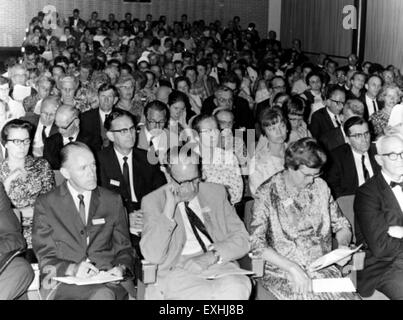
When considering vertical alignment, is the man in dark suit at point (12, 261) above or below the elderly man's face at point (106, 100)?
below

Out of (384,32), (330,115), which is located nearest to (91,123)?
(330,115)

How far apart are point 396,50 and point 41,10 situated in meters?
11.9

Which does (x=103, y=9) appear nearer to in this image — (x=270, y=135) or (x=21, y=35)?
(x=21, y=35)

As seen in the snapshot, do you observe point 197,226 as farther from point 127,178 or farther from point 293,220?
point 127,178

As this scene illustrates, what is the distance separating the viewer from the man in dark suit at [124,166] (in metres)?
4.43

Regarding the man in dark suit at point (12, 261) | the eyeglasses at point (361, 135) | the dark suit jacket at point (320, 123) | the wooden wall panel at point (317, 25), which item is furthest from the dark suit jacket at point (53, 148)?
the wooden wall panel at point (317, 25)

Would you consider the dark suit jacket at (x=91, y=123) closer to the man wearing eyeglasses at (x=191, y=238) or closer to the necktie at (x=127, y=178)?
the necktie at (x=127, y=178)

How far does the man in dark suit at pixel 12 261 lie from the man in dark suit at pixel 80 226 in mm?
106

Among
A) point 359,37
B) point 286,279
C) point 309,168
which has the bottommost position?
point 286,279

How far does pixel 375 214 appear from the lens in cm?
341

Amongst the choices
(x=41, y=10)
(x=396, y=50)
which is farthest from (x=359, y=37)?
(x=41, y=10)

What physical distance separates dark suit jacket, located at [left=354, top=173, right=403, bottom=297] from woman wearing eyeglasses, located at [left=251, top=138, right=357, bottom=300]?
0.17 m

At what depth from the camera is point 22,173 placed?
3.93 metres

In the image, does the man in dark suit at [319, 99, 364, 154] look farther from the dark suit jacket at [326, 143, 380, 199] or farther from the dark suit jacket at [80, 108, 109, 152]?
the dark suit jacket at [80, 108, 109, 152]
